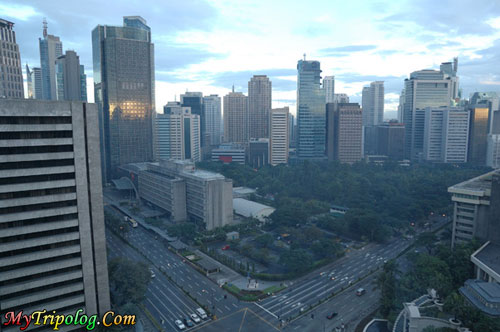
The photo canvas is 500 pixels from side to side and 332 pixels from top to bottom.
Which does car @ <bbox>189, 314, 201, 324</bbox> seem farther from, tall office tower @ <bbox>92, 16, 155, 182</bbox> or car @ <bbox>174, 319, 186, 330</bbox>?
tall office tower @ <bbox>92, 16, 155, 182</bbox>

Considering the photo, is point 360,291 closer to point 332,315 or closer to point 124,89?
point 332,315

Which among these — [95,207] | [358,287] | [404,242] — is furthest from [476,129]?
[95,207]

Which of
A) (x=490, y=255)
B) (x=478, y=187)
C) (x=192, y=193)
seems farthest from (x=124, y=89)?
(x=490, y=255)

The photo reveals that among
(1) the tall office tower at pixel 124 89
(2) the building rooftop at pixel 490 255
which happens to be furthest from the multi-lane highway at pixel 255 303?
(1) the tall office tower at pixel 124 89

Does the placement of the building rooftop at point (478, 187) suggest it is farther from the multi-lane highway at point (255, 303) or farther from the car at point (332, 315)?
the car at point (332, 315)

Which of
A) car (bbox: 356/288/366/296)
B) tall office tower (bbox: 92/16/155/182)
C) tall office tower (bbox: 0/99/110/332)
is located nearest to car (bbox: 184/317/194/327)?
tall office tower (bbox: 0/99/110/332)

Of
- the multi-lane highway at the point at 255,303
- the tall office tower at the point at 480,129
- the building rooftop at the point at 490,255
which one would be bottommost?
the multi-lane highway at the point at 255,303
